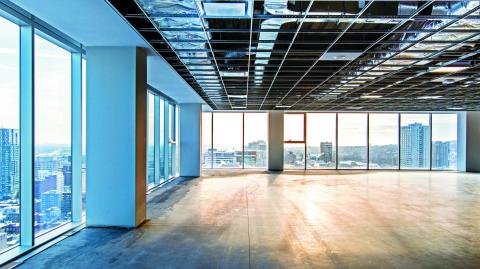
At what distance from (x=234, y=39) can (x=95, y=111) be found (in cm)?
269

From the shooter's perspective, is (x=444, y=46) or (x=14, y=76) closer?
(x=14, y=76)

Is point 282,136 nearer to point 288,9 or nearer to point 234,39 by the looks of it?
point 234,39

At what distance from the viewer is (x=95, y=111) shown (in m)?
6.12

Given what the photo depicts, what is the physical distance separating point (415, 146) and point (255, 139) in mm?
8889

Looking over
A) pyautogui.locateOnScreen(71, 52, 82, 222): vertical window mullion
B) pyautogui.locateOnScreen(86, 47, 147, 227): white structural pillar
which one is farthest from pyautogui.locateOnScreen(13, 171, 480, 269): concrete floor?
pyautogui.locateOnScreen(71, 52, 82, 222): vertical window mullion

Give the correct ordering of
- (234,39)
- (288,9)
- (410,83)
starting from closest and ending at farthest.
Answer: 1. (288,9)
2. (234,39)
3. (410,83)

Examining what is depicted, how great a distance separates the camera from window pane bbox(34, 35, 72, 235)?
17.9ft

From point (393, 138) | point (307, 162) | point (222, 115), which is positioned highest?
point (222, 115)

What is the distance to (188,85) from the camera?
10273 millimetres

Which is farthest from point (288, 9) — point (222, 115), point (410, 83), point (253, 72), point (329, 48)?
point (222, 115)

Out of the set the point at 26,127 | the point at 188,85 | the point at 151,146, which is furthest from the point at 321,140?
the point at 26,127

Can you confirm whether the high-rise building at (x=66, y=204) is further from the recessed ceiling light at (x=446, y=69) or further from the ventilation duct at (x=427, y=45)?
the recessed ceiling light at (x=446, y=69)

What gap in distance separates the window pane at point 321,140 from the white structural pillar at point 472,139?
6.56m

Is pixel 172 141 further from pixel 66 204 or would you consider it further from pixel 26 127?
pixel 26 127
